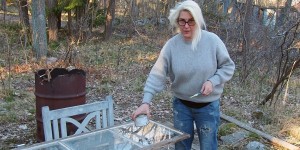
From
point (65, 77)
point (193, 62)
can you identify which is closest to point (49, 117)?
point (65, 77)

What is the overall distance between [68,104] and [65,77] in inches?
13.8

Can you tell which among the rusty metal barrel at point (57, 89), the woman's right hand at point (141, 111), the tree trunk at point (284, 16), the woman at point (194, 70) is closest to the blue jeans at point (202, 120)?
the woman at point (194, 70)

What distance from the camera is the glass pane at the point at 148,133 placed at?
9.66 feet

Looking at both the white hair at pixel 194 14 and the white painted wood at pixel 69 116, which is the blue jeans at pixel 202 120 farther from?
the white painted wood at pixel 69 116

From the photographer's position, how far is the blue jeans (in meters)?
2.86

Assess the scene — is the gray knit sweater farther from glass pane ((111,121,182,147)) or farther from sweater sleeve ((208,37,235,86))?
glass pane ((111,121,182,147))

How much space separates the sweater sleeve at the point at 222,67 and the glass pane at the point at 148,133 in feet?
1.96

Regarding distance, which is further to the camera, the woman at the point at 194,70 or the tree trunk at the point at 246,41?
the tree trunk at the point at 246,41

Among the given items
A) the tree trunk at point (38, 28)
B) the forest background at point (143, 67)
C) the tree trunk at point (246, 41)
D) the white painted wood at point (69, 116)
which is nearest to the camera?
the white painted wood at point (69, 116)

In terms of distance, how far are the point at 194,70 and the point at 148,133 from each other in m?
0.79

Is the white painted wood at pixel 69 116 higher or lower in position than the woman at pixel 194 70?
lower

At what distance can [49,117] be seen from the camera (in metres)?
3.18

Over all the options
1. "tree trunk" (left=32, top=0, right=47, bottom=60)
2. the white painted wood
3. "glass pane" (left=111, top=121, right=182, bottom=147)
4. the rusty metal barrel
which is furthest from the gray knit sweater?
"tree trunk" (left=32, top=0, right=47, bottom=60)

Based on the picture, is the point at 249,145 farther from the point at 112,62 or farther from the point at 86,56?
the point at 86,56
